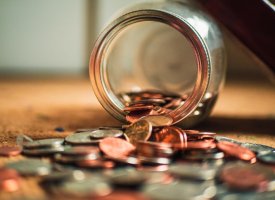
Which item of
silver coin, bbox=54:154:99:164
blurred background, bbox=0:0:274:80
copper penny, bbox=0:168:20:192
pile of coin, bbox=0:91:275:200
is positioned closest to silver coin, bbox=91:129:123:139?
pile of coin, bbox=0:91:275:200

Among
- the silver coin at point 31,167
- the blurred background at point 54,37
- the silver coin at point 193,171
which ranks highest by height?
the blurred background at point 54,37

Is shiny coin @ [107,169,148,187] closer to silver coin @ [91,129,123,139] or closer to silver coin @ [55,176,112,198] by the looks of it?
silver coin @ [55,176,112,198]

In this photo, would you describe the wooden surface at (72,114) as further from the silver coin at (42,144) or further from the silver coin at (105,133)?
the silver coin at (105,133)

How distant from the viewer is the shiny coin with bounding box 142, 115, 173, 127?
92 centimetres

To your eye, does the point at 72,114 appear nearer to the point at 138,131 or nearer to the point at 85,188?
the point at 138,131

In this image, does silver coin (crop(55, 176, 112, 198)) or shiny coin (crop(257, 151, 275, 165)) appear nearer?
silver coin (crop(55, 176, 112, 198))

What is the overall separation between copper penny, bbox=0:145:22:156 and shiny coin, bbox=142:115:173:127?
0.28m

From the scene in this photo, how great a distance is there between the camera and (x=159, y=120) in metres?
0.93

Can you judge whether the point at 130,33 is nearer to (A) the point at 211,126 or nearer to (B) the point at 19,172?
(A) the point at 211,126

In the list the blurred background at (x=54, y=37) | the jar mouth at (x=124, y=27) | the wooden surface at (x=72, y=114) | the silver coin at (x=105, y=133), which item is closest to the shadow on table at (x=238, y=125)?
the wooden surface at (x=72, y=114)

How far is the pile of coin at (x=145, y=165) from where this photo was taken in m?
0.64

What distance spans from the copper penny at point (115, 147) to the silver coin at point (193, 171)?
0.37 feet

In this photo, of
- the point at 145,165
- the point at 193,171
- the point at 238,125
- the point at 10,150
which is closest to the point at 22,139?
the point at 10,150

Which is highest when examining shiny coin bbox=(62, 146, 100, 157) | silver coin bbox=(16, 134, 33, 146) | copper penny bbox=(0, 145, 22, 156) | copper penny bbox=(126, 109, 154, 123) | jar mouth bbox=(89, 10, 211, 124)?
jar mouth bbox=(89, 10, 211, 124)
